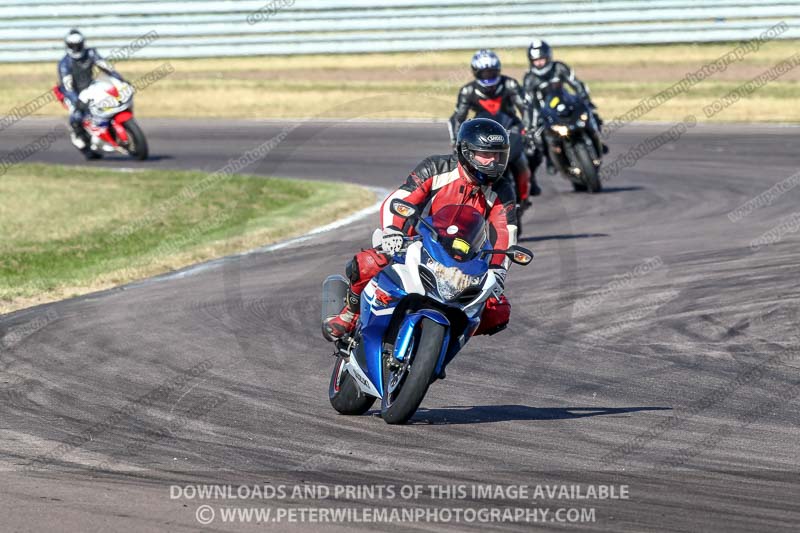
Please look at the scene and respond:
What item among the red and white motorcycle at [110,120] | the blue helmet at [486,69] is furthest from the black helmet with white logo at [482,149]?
the red and white motorcycle at [110,120]

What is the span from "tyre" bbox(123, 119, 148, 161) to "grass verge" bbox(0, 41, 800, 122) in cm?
741

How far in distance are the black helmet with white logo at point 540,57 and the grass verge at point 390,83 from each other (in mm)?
10018

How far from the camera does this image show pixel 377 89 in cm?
3331

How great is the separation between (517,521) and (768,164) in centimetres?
1750

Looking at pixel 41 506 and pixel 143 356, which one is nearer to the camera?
pixel 41 506

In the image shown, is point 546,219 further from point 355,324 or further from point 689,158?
point 355,324

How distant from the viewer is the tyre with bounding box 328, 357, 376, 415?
804 centimetres

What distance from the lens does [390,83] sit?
34.2m

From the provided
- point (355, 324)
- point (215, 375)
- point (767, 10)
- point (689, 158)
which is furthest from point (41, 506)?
point (767, 10)

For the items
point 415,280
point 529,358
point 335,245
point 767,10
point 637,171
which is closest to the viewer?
point 415,280

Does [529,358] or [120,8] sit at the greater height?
[120,8]

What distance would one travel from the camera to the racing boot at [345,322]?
813 cm

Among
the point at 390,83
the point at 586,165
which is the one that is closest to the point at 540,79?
the point at 586,165

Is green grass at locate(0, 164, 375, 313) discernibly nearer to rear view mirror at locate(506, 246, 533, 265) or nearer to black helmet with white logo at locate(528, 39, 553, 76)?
black helmet with white logo at locate(528, 39, 553, 76)
